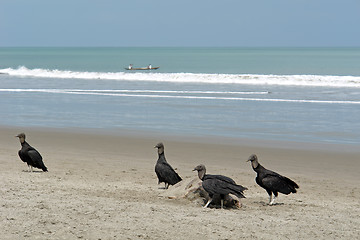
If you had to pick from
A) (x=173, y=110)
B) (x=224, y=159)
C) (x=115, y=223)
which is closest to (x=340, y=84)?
(x=173, y=110)

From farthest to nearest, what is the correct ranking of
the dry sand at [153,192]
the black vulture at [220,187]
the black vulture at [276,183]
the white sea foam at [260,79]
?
the white sea foam at [260,79]
the black vulture at [276,183]
the black vulture at [220,187]
the dry sand at [153,192]

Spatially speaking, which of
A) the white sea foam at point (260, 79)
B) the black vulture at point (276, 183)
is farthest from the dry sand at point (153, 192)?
the white sea foam at point (260, 79)

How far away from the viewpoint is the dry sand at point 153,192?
6.67 metres

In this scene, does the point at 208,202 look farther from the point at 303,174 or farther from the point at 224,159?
the point at 224,159

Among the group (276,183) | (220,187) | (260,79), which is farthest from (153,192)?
(260,79)

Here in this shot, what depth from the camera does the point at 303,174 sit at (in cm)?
1120

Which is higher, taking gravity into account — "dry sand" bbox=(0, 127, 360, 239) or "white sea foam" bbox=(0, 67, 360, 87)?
"white sea foam" bbox=(0, 67, 360, 87)

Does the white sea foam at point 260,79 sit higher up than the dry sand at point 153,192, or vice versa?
the white sea foam at point 260,79

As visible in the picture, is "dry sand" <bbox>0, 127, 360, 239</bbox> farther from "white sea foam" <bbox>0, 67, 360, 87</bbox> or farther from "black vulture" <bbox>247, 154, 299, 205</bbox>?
"white sea foam" <bbox>0, 67, 360, 87</bbox>

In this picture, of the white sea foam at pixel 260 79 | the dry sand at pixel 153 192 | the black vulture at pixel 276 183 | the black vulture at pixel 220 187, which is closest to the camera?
the dry sand at pixel 153 192

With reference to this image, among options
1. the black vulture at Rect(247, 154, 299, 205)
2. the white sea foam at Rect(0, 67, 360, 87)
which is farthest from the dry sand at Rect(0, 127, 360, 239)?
the white sea foam at Rect(0, 67, 360, 87)

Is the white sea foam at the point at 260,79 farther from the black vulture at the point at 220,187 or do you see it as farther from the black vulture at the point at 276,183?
the black vulture at the point at 220,187

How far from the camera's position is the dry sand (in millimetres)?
6672

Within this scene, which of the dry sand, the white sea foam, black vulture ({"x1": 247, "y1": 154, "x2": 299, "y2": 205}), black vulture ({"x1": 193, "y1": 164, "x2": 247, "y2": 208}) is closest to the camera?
the dry sand
